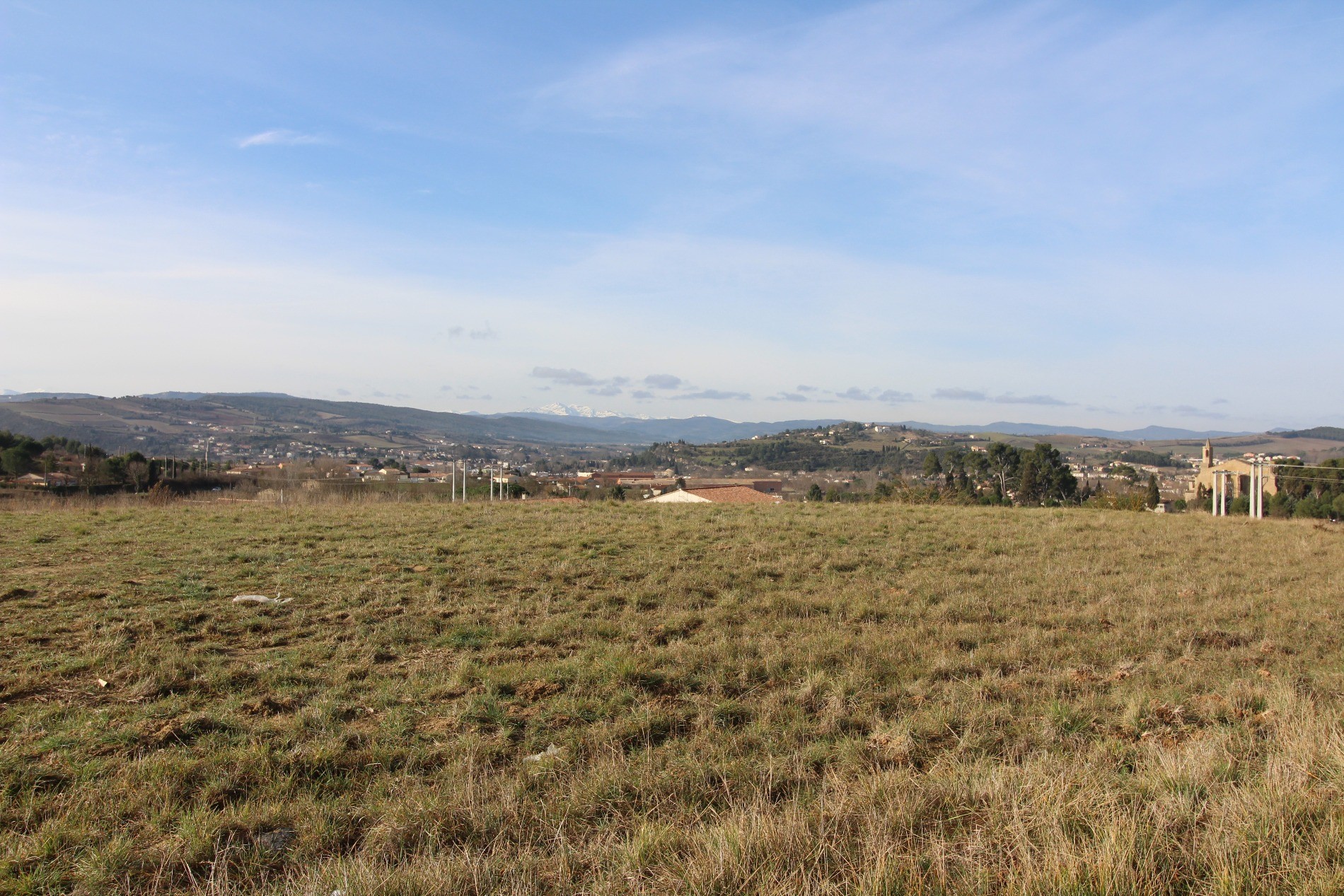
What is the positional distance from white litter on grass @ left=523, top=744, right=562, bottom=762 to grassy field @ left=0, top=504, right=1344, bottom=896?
0.20 feet

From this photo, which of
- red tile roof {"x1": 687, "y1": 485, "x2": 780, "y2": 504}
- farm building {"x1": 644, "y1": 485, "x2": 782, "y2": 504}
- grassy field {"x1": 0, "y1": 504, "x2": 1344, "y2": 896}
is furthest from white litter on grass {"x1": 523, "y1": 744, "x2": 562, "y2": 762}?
red tile roof {"x1": 687, "y1": 485, "x2": 780, "y2": 504}

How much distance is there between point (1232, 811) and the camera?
3.80 metres

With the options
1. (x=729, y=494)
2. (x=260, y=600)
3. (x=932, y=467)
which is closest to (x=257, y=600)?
(x=260, y=600)

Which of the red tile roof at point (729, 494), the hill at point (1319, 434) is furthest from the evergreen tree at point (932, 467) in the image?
the hill at point (1319, 434)

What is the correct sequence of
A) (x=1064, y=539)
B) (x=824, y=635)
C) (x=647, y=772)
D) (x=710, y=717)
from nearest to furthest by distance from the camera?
(x=647, y=772) → (x=710, y=717) → (x=824, y=635) → (x=1064, y=539)

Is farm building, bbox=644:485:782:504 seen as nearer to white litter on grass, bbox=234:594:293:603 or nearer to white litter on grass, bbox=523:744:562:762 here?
white litter on grass, bbox=234:594:293:603

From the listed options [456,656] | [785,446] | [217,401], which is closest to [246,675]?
[456,656]

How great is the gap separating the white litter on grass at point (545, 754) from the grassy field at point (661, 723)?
60 mm

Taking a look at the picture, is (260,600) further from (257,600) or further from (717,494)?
(717,494)

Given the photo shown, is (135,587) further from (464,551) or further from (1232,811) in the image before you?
(1232,811)

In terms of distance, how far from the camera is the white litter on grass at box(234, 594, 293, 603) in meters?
9.67

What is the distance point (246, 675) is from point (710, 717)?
14.4 feet

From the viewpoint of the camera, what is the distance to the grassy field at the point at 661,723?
3650 millimetres

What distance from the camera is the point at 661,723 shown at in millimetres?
6066
